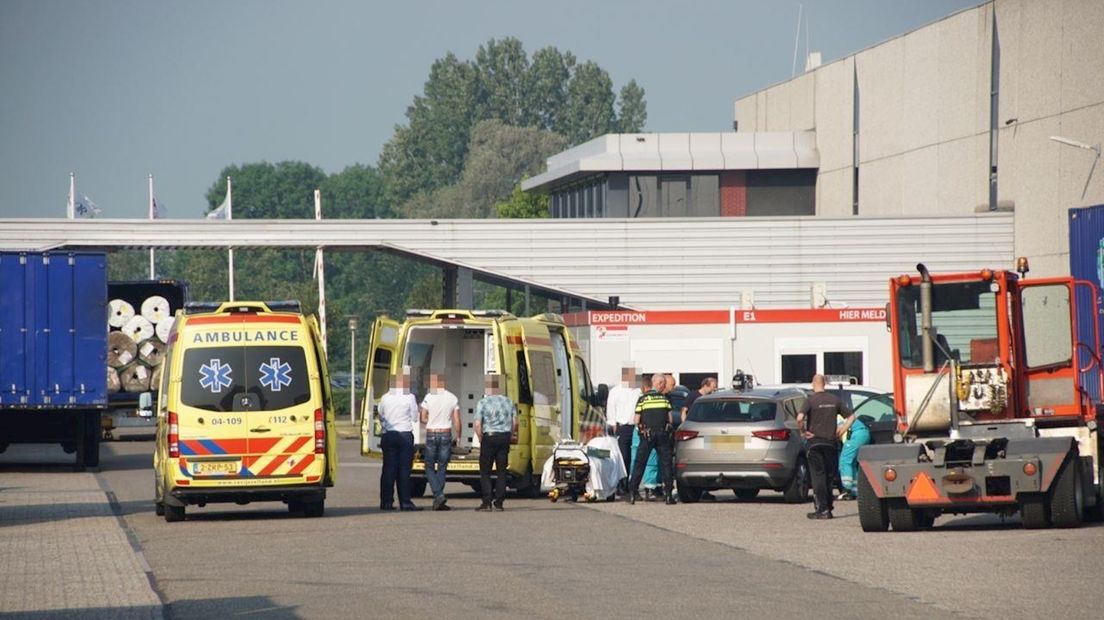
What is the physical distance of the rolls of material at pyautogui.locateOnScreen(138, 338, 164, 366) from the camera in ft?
139

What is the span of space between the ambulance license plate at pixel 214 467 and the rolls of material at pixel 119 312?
75.6 feet

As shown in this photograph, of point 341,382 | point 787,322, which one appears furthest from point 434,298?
point 787,322

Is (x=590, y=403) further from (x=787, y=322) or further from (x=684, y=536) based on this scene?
(x=787, y=322)

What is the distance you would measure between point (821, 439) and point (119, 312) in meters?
25.3

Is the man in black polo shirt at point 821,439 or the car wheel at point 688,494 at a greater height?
the man in black polo shirt at point 821,439

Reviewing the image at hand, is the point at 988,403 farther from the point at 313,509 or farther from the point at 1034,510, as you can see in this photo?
the point at 313,509

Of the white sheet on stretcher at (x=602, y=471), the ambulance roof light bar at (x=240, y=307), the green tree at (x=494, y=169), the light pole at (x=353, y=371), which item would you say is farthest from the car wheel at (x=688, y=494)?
the green tree at (x=494, y=169)

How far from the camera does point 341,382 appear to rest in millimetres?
94000

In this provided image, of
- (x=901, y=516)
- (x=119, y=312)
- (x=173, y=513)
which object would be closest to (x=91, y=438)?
(x=119, y=312)

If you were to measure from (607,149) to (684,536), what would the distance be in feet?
168

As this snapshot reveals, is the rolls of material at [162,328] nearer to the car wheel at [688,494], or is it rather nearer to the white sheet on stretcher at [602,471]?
the white sheet on stretcher at [602,471]

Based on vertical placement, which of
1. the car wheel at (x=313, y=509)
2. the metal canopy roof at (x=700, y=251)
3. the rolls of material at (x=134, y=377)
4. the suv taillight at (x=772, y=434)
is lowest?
the car wheel at (x=313, y=509)

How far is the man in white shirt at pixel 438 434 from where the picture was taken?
2252 cm

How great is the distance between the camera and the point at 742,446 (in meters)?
23.4
